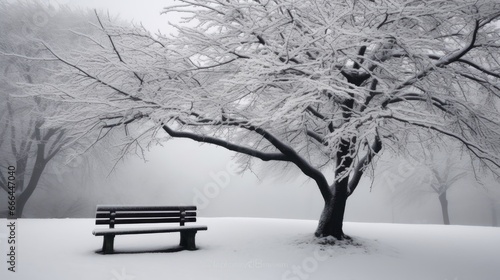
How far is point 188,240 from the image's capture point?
20.7ft

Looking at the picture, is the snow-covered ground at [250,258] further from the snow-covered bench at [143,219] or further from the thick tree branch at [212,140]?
the thick tree branch at [212,140]

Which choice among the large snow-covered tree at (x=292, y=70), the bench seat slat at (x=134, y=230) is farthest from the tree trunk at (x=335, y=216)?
the bench seat slat at (x=134, y=230)

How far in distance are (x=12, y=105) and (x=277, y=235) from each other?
13.0 metres

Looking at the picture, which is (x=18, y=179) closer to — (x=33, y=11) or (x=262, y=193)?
(x=33, y=11)

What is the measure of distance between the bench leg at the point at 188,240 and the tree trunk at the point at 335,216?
115 inches

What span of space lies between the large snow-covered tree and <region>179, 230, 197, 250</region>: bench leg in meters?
1.95

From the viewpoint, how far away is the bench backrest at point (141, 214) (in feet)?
19.4

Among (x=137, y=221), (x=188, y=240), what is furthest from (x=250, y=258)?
(x=137, y=221)

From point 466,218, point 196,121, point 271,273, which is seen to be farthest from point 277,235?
point 466,218

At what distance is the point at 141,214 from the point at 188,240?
104 centimetres

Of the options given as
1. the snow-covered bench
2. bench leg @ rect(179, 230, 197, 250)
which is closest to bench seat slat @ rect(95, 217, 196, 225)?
the snow-covered bench

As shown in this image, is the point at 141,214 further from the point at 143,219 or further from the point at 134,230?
the point at 134,230

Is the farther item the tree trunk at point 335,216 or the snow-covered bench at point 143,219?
the tree trunk at point 335,216

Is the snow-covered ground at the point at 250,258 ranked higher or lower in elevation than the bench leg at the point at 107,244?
lower
